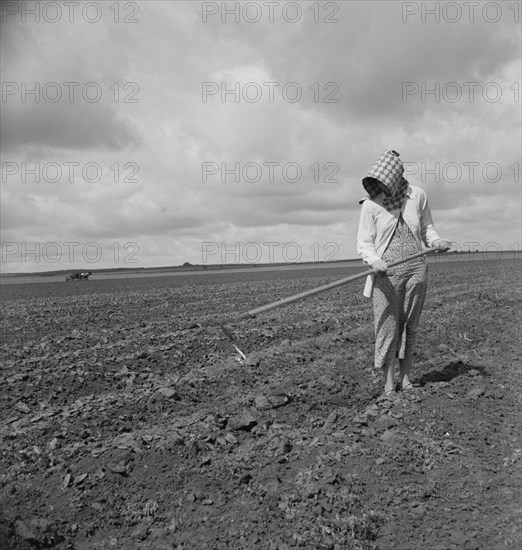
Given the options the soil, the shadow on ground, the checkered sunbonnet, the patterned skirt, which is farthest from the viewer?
the shadow on ground

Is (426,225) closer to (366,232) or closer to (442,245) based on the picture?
(442,245)

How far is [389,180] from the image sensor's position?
5.13 metres

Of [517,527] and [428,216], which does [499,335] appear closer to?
[428,216]

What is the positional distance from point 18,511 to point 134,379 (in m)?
3.07

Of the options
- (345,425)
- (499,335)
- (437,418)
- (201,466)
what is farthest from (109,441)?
(499,335)

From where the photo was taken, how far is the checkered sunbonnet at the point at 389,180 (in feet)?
16.8

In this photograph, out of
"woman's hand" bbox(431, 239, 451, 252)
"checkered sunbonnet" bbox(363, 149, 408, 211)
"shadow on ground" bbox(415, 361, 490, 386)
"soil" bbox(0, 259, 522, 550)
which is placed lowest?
"soil" bbox(0, 259, 522, 550)

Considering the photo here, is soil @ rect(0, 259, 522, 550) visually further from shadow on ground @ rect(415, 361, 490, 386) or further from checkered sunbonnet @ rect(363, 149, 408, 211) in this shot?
checkered sunbonnet @ rect(363, 149, 408, 211)

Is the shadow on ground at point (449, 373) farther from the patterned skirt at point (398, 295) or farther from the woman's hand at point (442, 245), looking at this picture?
the woman's hand at point (442, 245)

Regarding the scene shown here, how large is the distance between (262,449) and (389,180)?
7.38 feet

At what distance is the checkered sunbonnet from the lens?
5133mm

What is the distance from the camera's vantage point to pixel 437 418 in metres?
5.06

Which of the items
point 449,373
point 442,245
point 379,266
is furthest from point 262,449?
point 449,373

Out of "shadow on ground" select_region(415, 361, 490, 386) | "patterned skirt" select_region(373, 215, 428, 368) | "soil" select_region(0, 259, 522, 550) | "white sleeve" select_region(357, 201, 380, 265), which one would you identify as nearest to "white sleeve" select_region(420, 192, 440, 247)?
"patterned skirt" select_region(373, 215, 428, 368)
